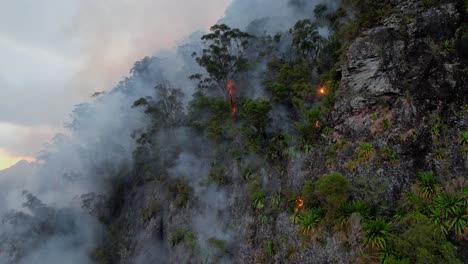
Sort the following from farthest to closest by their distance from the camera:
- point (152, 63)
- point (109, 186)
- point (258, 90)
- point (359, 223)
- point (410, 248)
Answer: point (152, 63) → point (109, 186) → point (258, 90) → point (359, 223) → point (410, 248)

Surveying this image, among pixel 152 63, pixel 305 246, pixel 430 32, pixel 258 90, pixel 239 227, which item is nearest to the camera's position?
pixel 305 246

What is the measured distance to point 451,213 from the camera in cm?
1164

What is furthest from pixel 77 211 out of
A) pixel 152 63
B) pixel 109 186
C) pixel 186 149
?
pixel 152 63

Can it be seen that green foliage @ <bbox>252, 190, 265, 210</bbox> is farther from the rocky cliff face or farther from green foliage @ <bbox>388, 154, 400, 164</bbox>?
green foliage @ <bbox>388, 154, 400, 164</bbox>

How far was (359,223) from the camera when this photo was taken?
44.2 feet

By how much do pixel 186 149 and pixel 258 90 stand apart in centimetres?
1012

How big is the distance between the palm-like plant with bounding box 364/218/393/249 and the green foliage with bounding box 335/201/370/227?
978 millimetres

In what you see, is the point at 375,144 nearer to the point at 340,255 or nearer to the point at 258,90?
the point at 340,255

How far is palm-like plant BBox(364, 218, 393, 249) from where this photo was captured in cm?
1223

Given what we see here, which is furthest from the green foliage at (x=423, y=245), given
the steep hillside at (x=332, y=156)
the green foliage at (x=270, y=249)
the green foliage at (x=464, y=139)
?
the green foliage at (x=270, y=249)

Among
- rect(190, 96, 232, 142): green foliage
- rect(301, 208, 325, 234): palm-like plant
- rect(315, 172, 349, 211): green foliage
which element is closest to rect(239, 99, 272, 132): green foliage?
rect(190, 96, 232, 142): green foliage

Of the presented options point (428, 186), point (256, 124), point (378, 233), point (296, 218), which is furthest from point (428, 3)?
point (296, 218)

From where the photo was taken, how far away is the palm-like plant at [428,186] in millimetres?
12992

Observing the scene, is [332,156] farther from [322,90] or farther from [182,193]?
[182,193]
